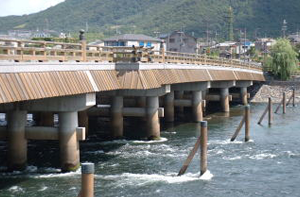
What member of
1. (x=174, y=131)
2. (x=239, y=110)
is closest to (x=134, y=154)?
(x=174, y=131)

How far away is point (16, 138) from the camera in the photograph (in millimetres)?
28031

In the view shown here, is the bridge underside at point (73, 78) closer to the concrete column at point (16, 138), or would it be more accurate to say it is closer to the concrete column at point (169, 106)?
the concrete column at point (16, 138)

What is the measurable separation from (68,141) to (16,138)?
2980 millimetres

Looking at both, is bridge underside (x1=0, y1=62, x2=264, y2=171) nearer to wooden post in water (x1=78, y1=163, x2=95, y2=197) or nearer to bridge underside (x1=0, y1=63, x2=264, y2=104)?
bridge underside (x1=0, y1=63, x2=264, y2=104)

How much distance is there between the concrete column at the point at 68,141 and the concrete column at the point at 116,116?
11992 mm

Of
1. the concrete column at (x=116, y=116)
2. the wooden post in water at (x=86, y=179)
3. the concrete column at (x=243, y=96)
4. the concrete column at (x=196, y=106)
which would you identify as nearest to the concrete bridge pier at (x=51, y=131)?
the concrete column at (x=116, y=116)

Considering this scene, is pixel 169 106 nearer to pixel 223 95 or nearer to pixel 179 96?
pixel 179 96

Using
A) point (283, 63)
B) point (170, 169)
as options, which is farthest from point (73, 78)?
point (283, 63)

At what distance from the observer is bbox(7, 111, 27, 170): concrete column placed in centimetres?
2803

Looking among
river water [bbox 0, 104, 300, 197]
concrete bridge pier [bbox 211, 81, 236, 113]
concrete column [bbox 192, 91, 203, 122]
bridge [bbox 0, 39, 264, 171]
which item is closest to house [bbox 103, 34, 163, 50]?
concrete bridge pier [bbox 211, 81, 236, 113]

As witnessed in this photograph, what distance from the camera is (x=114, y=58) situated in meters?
35.1

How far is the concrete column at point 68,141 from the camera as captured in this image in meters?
27.7

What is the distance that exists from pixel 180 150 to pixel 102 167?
7537mm

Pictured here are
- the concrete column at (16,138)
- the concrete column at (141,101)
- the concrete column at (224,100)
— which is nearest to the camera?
the concrete column at (16,138)
